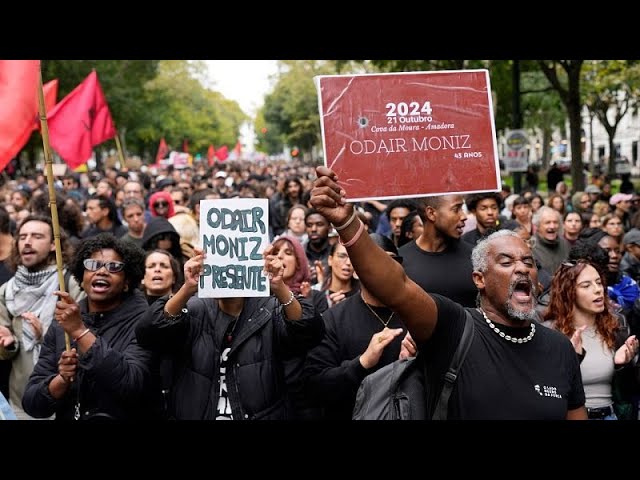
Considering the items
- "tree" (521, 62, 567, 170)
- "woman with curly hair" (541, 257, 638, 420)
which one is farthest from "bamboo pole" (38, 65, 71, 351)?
"tree" (521, 62, 567, 170)

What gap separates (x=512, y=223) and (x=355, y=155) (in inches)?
176

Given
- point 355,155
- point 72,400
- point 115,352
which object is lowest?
point 72,400

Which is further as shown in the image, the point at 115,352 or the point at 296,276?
the point at 296,276

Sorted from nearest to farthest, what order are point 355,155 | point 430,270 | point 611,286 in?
point 355,155 → point 430,270 → point 611,286

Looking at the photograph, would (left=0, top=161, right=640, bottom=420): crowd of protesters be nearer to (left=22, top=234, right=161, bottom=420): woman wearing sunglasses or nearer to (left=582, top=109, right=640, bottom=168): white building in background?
(left=22, top=234, right=161, bottom=420): woman wearing sunglasses

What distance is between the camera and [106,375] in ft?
13.2

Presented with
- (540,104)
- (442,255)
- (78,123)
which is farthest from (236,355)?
(540,104)

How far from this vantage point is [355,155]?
3.50 meters

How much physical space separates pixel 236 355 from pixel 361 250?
4.83 ft

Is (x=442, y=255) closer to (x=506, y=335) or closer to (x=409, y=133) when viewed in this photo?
(x=409, y=133)

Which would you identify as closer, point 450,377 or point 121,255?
point 450,377

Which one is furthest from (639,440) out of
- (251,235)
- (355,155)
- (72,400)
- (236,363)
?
(72,400)

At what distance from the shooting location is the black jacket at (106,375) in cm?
405
